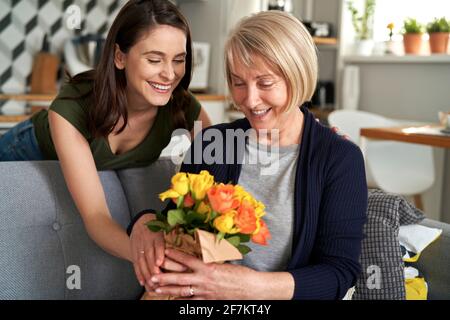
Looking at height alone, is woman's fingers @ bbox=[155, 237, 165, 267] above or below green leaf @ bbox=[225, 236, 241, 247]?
below

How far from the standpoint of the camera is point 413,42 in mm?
3660

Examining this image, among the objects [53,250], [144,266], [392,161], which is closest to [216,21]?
[392,161]

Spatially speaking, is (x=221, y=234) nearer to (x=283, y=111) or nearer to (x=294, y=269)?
(x=294, y=269)

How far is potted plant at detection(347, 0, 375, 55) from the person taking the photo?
4.05m

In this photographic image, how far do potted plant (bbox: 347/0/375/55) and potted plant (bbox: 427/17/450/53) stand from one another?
0.58 metres

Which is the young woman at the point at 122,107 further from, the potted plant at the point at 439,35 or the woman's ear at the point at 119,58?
the potted plant at the point at 439,35

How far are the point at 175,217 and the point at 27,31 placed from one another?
3055 millimetres

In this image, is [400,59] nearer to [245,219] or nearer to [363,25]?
[363,25]

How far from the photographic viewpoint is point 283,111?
132 centimetres

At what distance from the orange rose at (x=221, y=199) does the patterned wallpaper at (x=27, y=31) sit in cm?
298

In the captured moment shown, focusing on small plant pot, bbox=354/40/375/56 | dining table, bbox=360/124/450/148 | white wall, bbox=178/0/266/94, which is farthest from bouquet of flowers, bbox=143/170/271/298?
small plant pot, bbox=354/40/375/56

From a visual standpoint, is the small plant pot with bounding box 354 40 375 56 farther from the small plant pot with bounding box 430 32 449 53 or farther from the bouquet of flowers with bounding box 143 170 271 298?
the bouquet of flowers with bounding box 143 170 271 298

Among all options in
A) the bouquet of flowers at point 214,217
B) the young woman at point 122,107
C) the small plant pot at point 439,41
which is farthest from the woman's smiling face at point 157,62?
the small plant pot at point 439,41

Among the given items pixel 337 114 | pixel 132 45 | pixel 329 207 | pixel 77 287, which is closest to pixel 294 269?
pixel 329 207
